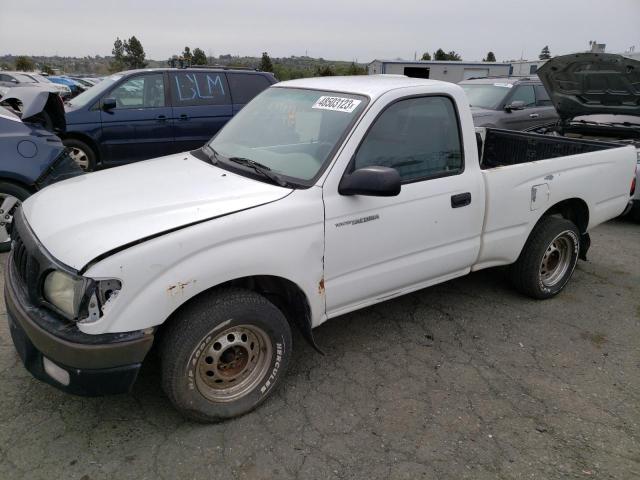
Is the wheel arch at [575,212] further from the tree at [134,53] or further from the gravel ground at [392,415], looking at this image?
the tree at [134,53]

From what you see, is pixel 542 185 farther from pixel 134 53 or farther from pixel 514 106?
pixel 134 53

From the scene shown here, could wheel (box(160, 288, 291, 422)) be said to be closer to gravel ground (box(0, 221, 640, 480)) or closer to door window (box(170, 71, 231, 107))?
gravel ground (box(0, 221, 640, 480))

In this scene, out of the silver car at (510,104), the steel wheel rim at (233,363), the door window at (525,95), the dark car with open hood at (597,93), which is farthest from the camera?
the door window at (525,95)

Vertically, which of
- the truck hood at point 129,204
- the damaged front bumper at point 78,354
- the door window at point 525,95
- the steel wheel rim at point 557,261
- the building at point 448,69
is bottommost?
the steel wheel rim at point 557,261

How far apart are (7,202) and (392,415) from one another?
4.16 metres

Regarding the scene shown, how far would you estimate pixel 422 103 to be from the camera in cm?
335

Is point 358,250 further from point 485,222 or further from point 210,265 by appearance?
point 485,222

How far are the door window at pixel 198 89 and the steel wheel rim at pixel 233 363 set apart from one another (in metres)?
6.13

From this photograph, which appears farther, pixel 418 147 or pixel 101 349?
pixel 418 147

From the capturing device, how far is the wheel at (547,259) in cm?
411

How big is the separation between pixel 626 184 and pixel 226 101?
601 cm

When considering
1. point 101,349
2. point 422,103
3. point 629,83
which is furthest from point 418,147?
point 629,83

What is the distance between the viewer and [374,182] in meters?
2.73

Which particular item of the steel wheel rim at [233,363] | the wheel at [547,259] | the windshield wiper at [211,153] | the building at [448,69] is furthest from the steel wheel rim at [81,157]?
the building at [448,69]
